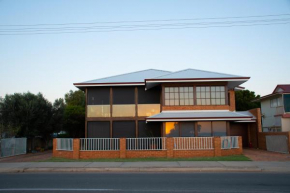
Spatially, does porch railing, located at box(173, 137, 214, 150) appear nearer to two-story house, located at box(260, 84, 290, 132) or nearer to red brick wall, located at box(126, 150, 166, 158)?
red brick wall, located at box(126, 150, 166, 158)

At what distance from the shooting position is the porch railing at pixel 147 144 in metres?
18.9

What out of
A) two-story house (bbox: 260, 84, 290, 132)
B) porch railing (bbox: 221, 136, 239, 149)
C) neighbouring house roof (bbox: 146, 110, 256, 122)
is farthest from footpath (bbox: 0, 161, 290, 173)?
two-story house (bbox: 260, 84, 290, 132)

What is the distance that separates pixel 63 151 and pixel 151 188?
11.6 m

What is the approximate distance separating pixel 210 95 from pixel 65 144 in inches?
427

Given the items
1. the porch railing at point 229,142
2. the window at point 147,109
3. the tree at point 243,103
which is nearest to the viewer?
the porch railing at point 229,142

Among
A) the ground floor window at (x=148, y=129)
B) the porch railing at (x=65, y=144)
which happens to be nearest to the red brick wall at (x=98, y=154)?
the porch railing at (x=65, y=144)

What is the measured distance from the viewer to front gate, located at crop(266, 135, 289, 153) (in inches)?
808

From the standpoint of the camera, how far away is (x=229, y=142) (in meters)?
19.3

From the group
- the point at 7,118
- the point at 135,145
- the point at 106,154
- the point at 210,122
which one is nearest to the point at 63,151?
the point at 106,154

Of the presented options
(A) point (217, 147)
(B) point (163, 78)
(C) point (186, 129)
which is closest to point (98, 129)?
(B) point (163, 78)

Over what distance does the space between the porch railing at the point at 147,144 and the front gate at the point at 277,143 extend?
8.68m

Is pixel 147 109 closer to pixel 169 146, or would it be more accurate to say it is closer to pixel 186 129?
pixel 186 129

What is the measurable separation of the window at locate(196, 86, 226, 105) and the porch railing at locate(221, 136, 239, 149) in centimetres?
321

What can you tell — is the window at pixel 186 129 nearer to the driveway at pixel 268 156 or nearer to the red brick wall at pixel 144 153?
the red brick wall at pixel 144 153
